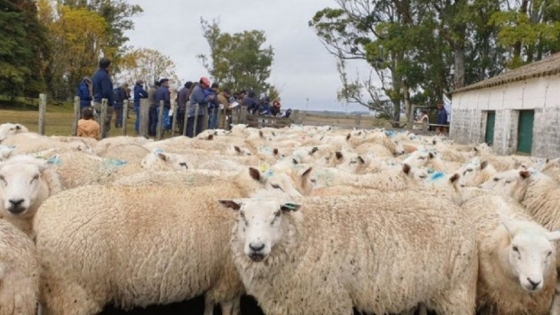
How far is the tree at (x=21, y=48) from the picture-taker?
3841 centimetres

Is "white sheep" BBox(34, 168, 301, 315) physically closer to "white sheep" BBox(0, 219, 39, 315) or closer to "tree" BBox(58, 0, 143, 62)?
"white sheep" BBox(0, 219, 39, 315)

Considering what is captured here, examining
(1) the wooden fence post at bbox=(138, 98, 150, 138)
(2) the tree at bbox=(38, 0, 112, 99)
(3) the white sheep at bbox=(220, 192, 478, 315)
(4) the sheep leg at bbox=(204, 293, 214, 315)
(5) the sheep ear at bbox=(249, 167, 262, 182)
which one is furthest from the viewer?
(2) the tree at bbox=(38, 0, 112, 99)

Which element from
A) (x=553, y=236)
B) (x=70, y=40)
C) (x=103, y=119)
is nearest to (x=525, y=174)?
(x=553, y=236)

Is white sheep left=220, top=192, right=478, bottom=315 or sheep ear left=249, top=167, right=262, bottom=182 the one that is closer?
white sheep left=220, top=192, right=478, bottom=315

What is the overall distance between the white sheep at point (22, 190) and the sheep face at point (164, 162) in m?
2.15

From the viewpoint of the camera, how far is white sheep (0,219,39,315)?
3820mm

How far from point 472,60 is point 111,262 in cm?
3326

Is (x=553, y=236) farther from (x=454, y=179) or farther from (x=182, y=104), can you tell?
(x=182, y=104)

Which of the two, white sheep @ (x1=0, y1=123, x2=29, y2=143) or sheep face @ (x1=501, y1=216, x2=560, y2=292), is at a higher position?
white sheep @ (x1=0, y1=123, x2=29, y2=143)

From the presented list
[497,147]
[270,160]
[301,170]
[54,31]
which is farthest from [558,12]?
[54,31]

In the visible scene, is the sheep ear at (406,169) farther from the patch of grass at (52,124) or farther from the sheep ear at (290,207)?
the patch of grass at (52,124)

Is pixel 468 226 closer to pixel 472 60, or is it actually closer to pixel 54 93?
pixel 472 60

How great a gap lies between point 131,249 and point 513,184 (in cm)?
475

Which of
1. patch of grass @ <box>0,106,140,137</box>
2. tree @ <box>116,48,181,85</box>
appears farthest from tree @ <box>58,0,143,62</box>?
patch of grass @ <box>0,106,140,137</box>
